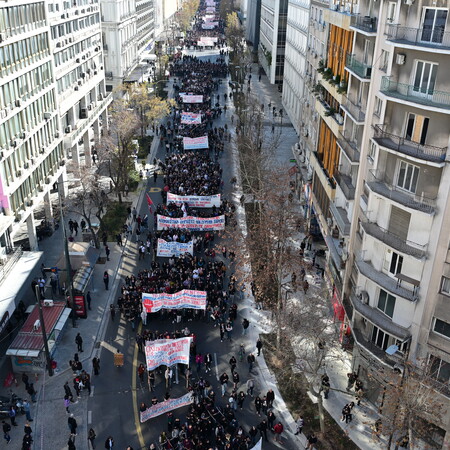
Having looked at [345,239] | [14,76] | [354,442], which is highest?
[14,76]

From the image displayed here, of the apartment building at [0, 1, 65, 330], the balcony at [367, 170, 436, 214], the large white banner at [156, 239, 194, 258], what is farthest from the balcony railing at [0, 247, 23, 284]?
the balcony at [367, 170, 436, 214]

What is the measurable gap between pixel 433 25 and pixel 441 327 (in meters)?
13.9

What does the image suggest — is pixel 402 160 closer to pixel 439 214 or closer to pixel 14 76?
pixel 439 214

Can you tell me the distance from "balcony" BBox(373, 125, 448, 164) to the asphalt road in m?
15.3

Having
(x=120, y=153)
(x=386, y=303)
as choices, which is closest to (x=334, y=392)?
(x=386, y=303)

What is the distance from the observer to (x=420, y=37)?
23625 millimetres

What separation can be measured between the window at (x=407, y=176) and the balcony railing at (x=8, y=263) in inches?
978

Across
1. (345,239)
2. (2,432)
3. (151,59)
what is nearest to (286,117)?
(151,59)

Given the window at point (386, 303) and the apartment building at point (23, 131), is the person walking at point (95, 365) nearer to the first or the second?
the apartment building at point (23, 131)

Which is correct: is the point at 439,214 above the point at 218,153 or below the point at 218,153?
above

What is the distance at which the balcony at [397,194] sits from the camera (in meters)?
23.9

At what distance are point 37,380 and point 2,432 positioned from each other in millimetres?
3825

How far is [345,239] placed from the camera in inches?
1321

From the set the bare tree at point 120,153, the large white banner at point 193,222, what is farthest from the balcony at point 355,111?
the bare tree at point 120,153
